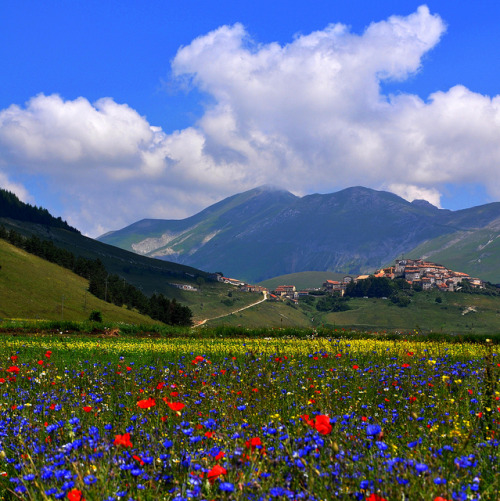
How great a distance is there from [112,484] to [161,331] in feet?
99.8

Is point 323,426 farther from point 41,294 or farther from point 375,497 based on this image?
point 41,294

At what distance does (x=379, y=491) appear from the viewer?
12.8 feet

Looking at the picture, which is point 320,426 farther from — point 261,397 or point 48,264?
point 48,264

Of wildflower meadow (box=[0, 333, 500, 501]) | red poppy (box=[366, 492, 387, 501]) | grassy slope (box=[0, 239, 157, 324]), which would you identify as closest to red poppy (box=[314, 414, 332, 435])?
wildflower meadow (box=[0, 333, 500, 501])

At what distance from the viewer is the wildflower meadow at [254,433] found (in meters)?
4.06

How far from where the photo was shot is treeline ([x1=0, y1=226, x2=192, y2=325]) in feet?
378

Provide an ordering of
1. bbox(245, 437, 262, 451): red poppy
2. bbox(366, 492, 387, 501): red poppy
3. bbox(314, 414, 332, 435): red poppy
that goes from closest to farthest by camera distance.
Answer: bbox(366, 492, 387, 501): red poppy, bbox(314, 414, 332, 435): red poppy, bbox(245, 437, 262, 451): red poppy

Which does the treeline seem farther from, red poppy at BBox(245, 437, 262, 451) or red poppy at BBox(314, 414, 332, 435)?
red poppy at BBox(314, 414, 332, 435)

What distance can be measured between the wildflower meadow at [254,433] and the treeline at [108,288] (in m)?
100

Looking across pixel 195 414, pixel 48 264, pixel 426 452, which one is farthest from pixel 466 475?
pixel 48 264

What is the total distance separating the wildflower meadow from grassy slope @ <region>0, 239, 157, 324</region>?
89.6m

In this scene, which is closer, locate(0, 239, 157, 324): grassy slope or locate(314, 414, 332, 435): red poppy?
locate(314, 414, 332, 435): red poppy

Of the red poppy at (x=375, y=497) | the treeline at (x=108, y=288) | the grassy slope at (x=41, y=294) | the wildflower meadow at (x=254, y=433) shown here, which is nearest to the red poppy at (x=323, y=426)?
the wildflower meadow at (x=254, y=433)

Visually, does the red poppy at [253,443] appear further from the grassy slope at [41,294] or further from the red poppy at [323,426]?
the grassy slope at [41,294]
